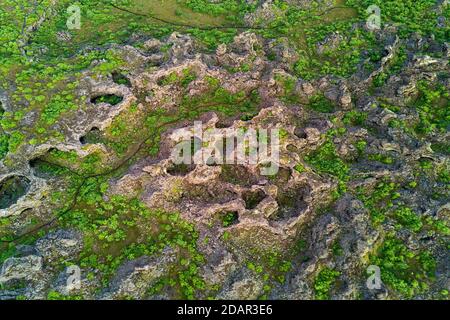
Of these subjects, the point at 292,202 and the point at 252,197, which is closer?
the point at 252,197

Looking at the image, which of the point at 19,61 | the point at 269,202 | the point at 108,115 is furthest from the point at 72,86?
the point at 269,202

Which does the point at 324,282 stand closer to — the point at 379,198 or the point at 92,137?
the point at 379,198

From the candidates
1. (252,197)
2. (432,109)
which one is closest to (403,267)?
(252,197)

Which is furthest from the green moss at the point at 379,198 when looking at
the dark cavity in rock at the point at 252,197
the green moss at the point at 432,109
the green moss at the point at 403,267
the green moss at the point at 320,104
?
the green moss at the point at 320,104

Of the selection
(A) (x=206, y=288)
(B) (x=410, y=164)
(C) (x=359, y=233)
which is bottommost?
(A) (x=206, y=288)

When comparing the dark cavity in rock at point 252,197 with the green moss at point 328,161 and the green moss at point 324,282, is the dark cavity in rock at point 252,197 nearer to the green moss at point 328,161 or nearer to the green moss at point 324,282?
the green moss at point 328,161

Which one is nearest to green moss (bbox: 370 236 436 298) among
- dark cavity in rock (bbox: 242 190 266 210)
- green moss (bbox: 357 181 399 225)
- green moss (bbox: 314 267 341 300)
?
green moss (bbox: 357 181 399 225)

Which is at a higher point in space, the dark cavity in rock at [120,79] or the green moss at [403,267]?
the dark cavity in rock at [120,79]

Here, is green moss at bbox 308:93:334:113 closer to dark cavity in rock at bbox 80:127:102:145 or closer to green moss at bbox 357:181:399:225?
green moss at bbox 357:181:399:225

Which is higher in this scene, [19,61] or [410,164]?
[19,61]
